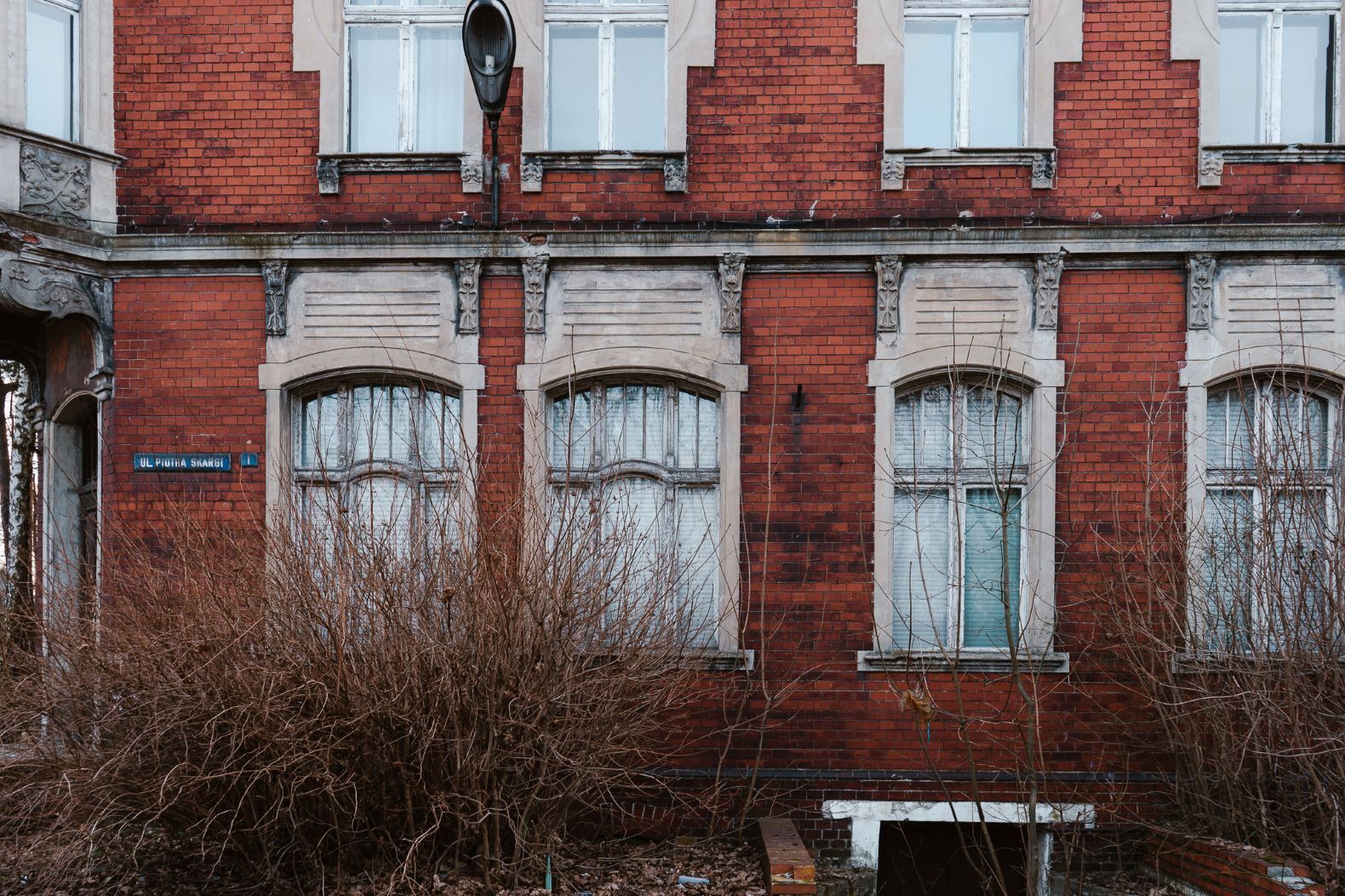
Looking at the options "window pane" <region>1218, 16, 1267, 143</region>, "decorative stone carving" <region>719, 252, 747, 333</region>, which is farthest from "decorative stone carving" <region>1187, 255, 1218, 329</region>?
"decorative stone carving" <region>719, 252, 747, 333</region>

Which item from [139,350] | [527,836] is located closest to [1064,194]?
[527,836]

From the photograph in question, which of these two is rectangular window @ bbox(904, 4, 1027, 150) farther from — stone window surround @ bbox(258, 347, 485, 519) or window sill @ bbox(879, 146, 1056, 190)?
stone window surround @ bbox(258, 347, 485, 519)

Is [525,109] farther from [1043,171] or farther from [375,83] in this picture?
[1043,171]

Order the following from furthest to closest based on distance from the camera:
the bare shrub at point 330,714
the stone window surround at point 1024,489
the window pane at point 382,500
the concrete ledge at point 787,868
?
the stone window surround at point 1024,489 → the window pane at point 382,500 → the concrete ledge at point 787,868 → the bare shrub at point 330,714

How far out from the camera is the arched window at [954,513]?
361 inches

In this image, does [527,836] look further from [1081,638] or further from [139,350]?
[139,350]

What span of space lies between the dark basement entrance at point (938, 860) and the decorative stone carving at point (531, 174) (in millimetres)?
5505

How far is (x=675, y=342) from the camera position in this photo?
924cm

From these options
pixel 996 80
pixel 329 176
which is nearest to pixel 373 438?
pixel 329 176

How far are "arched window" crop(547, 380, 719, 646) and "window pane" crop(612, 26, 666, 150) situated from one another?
6.68 feet

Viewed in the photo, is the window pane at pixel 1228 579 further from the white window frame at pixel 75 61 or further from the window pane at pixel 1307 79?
the white window frame at pixel 75 61

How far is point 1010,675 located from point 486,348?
4.64 m

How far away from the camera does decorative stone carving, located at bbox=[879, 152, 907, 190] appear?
30.1 ft

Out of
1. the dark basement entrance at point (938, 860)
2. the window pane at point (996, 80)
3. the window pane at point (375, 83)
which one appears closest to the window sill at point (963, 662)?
the dark basement entrance at point (938, 860)
